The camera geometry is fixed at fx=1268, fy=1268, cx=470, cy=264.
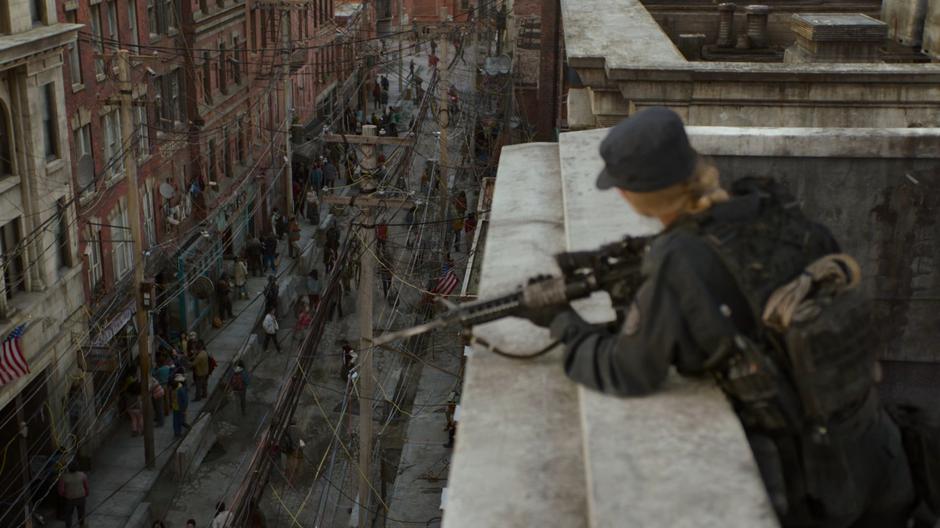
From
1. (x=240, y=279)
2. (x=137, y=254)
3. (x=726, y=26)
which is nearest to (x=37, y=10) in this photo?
(x=137, y=254)

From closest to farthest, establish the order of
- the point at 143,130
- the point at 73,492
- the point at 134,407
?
the point at 73,492 → the point at 134,407 → the point at 143,130

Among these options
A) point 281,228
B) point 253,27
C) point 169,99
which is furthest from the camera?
point 253,27

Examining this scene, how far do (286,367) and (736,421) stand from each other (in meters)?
24.6

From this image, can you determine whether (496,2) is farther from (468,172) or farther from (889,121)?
(889,121)

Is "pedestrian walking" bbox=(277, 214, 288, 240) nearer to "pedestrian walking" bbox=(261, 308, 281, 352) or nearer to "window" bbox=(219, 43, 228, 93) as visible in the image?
"window" bbox=(219, 43, 228, 93)

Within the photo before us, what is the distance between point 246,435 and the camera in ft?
84.9

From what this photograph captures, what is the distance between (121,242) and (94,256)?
5.21ft

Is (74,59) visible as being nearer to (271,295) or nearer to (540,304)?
(271,295)

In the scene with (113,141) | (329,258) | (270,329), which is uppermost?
(113,141)

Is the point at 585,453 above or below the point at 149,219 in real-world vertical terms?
above

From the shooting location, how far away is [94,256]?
27.0 meters

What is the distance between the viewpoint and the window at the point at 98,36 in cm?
Answer: 2764

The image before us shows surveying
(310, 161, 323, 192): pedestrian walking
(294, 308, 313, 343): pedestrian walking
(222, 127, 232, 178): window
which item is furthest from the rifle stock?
(310, 161, 323, 192): pedestrian walking

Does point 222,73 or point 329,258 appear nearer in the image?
point 329,258
